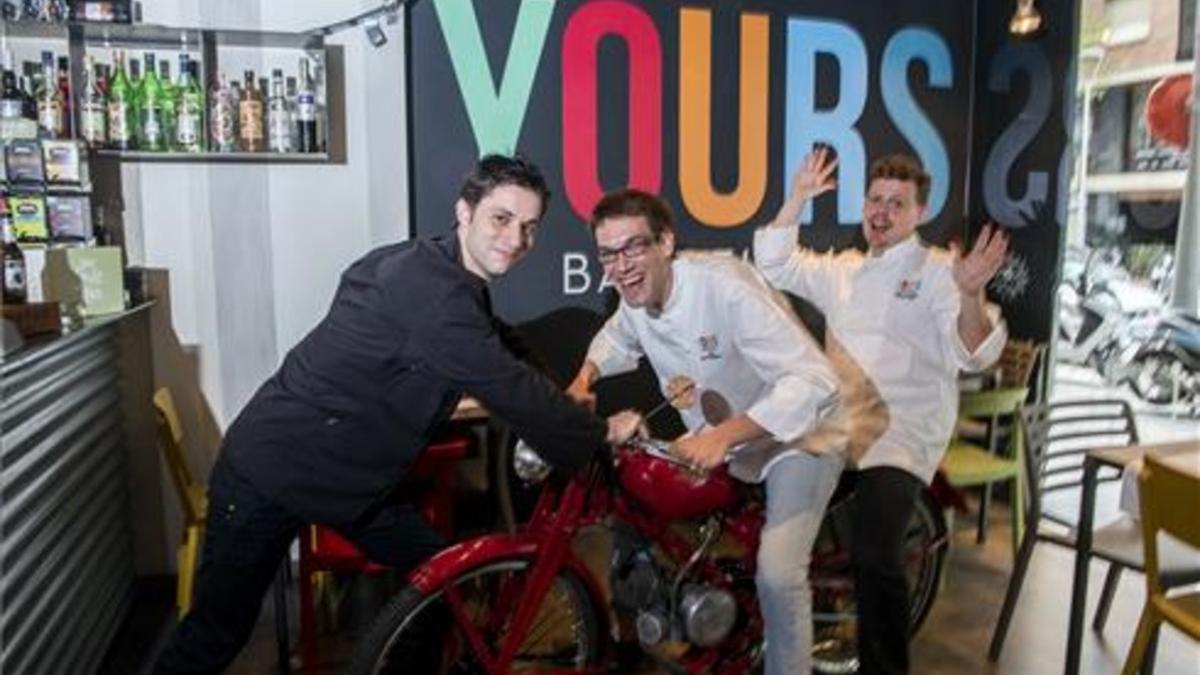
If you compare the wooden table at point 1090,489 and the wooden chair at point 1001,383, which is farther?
the wooden chair at point 1001,383

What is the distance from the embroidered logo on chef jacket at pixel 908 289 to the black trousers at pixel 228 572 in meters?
1.96

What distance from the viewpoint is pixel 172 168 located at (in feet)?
10.7

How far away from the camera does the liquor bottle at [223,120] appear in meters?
3.17

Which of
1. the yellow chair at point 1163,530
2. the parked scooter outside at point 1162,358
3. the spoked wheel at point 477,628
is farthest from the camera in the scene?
the parked scooter outside at point 1162,358

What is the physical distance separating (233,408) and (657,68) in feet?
7.05

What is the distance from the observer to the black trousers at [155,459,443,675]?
212cm

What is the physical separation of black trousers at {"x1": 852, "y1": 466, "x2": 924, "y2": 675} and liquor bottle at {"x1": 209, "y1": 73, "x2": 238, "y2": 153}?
239 cm

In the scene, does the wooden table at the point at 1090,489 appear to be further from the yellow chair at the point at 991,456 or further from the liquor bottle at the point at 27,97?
the liquor bottle at the point at 27,97

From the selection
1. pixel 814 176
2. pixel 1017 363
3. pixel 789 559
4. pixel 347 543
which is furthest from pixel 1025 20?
pixel 347 543

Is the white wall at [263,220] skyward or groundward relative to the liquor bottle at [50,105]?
groundward

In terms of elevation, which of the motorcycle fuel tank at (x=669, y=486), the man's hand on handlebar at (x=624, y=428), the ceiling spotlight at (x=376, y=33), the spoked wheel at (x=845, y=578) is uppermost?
the ceiling spotlight at (x=376, y=33)

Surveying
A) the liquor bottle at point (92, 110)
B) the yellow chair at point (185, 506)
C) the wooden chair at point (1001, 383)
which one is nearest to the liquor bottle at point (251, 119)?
the liquor bottle at point (92, 110)

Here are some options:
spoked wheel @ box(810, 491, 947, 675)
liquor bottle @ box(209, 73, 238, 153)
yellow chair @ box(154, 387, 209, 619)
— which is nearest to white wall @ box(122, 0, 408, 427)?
liquor bottle @ box(209, 73, 238, 153)

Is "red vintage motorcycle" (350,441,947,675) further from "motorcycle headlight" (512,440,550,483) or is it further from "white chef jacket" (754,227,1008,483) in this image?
"white chef jacket" (754,227,1008,483)
